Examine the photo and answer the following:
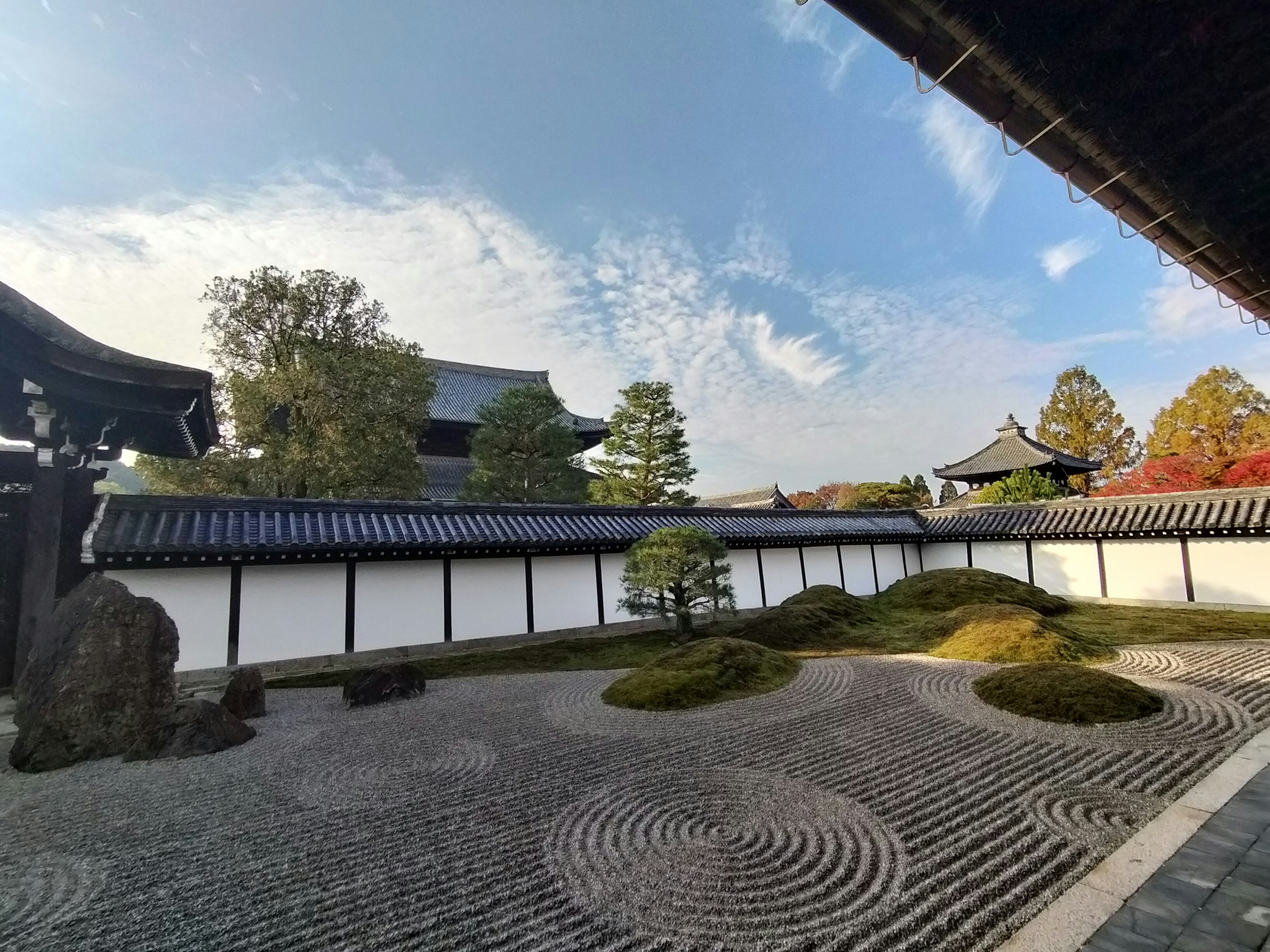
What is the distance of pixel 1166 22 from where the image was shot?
1853mm

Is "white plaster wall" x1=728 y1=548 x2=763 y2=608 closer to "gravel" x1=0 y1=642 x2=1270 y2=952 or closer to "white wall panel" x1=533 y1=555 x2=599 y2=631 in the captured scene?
"white wall panel" x1=533 y1=555 x2=599 y2=631

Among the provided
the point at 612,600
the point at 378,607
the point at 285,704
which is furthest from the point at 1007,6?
the point at 612,600

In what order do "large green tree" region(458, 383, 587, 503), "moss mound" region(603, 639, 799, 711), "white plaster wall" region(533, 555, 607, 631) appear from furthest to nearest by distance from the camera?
"large green tree" region(458, 383, 587, 503), "white plaster wall" region(533, 555, 607, 631), "moss mound" region(603, 639, 799, 711)

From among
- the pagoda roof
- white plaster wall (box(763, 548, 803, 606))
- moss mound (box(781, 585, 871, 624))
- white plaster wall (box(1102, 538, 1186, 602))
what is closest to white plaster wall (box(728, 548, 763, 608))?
white plaster wall (box(763, 548, 803, 606))

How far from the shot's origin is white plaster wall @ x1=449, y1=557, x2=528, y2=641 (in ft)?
35.0

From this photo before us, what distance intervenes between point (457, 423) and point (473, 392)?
3.82 meters

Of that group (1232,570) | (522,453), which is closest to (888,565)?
(1232,570)

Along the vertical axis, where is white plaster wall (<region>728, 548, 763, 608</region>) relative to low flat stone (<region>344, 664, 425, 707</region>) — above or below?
above

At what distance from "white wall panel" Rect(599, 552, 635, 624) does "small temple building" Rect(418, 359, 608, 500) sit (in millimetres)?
9406

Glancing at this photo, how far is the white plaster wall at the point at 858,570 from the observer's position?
16.8 m

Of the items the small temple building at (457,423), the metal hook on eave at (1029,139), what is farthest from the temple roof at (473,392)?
the metal hook on eave at (1029,139)

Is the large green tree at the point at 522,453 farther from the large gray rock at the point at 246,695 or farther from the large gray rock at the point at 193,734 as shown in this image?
the large gray rock at the point at 193,734

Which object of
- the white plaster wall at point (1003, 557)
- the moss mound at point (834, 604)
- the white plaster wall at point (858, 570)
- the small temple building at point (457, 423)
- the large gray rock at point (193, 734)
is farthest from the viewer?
A: the small temple building at point (457, 423)

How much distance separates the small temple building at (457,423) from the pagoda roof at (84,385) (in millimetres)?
12143
